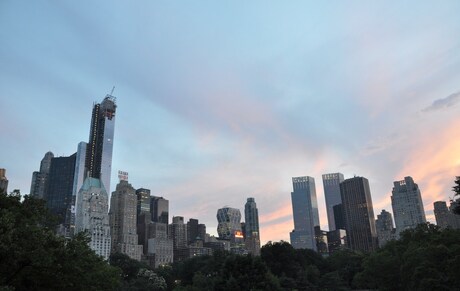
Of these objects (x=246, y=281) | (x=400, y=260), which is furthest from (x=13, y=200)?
(x=400, y=260)

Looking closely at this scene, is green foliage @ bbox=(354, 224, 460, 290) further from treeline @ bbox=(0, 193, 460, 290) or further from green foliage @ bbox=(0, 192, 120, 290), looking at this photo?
green foliage @ bbox=(0, 192, 120, 290)

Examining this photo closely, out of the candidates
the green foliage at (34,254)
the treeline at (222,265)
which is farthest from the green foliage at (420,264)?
the green foliage at (34,254)

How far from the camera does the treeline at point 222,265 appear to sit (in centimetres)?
2305

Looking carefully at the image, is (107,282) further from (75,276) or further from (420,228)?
(420,228)

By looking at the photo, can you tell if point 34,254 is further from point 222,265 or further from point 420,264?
point 222,265

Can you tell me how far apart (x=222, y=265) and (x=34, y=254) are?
53.1 m

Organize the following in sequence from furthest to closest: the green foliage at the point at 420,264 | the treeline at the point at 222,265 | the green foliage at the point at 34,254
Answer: the green foliage at the point at 420,264 → the treeline at the point at 222,265 → the green foliage at the point at 34,254

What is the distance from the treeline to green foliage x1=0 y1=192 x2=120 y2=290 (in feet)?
0.14

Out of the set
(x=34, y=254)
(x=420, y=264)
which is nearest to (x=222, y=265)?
(x=420, y=264)

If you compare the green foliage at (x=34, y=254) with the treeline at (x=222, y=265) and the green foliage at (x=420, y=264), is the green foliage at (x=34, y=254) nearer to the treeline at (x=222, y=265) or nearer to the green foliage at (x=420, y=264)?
the treeline at (x=222, y=265)

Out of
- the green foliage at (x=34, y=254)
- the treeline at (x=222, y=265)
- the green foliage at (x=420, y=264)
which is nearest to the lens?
the green foliage at (x=34, y=254)

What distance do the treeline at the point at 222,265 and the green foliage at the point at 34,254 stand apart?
43mm

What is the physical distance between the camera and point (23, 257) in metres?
22.4

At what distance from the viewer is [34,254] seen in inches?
862
